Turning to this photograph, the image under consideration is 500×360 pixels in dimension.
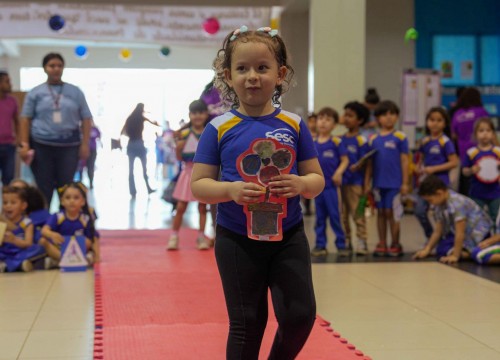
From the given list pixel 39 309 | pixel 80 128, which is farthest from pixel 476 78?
pixel 39 309

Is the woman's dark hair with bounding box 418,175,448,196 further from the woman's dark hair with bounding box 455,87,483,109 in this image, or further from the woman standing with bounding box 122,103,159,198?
the woman standing with bounding box 122,103,159,198

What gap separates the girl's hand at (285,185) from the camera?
2.63 m

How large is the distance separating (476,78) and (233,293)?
12217 millimetres

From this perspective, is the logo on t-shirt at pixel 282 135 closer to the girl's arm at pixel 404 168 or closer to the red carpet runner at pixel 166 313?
→ the red carpet runner at pixel 166 313

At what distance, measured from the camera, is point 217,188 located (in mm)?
2701

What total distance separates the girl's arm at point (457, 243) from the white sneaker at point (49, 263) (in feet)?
10.5

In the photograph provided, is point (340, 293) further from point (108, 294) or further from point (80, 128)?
point (80, 128)

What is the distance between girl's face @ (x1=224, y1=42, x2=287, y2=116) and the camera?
9.05 feet

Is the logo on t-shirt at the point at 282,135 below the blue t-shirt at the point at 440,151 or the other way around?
the other way around

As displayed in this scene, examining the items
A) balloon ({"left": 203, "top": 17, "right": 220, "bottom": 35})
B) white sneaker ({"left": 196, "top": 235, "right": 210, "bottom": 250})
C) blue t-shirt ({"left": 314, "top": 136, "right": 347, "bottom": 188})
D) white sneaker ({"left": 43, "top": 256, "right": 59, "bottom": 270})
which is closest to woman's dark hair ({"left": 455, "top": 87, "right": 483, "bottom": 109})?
blue t-shirt ({"left": 314, "top": 136, "right": 347, "bottom": 188})

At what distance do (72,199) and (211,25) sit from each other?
698 centimetres

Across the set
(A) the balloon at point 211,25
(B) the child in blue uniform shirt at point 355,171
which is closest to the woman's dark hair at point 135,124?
(A) the balloon at point 211,25

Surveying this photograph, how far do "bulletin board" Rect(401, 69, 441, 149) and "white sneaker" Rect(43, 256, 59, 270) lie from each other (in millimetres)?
6553

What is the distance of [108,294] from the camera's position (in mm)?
5328
